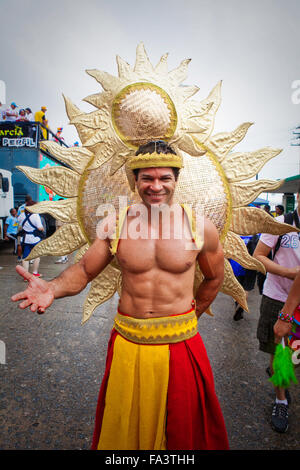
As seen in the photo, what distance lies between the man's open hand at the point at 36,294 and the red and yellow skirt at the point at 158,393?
0.41 metres

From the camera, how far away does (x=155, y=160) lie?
4.58 ft

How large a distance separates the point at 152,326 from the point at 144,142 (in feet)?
3.21

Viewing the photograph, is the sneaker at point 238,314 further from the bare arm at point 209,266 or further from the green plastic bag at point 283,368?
the bare arm at point 209,266

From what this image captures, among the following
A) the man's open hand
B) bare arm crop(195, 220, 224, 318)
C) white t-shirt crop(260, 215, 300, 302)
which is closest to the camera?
the man's open hand

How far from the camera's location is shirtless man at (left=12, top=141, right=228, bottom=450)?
1.40 metres

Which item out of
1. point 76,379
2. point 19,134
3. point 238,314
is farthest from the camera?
point 19,134

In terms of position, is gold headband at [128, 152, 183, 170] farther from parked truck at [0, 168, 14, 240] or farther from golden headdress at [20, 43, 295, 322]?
parked truck at [0, 168, 14, 240]

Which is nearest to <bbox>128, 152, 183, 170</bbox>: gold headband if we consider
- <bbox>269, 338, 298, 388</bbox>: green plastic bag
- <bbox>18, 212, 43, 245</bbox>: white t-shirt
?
<bbox>269, 338, 298, 388</bbox>: green plastic bag

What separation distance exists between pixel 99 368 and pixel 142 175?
7.82ft

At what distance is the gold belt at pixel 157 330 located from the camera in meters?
1.44

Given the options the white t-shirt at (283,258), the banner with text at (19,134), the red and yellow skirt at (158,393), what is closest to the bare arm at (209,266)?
the red and yellow skirt at (158,393)

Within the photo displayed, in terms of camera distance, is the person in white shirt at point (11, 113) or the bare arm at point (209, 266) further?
the person in white shirt at point (11, 113)

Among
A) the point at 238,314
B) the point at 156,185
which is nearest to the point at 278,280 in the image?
the point at 156,185

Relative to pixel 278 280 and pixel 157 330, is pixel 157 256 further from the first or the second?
pixel 278 280
